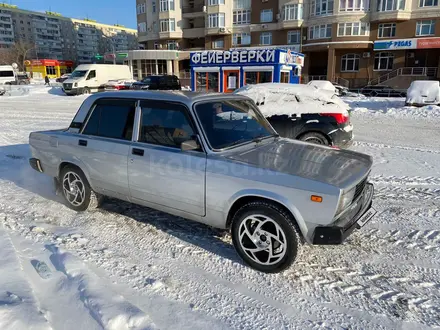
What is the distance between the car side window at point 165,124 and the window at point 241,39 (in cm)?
4646

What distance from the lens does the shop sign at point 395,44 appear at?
119ft

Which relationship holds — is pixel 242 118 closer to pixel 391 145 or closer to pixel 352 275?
pixel 352 275

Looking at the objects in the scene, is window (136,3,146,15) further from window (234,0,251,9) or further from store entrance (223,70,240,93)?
store entrance (223,70,240,93)

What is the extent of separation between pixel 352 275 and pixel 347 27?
4064cm

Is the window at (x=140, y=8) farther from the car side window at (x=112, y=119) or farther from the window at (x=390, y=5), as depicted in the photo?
the car side window at (x=112, y=119)

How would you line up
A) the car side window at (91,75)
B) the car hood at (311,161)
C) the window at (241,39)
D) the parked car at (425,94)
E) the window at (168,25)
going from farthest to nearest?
the window at (168,25) → the window at (241,39) → the car side window at (91,75) → the parked car at (425,94) → the car hood at (311,161)

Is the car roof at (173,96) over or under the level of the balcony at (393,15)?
under

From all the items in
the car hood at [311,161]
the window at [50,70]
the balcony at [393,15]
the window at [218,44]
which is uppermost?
the balcony at [393,15]

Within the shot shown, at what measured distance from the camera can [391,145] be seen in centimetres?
905

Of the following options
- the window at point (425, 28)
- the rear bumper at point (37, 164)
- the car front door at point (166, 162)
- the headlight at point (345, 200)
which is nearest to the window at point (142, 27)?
the window at point (425, 28)

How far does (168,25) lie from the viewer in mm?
51719

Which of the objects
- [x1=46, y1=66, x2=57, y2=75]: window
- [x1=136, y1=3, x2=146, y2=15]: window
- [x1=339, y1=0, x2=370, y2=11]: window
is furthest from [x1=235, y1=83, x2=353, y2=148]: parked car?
[x1=46, y1=66, x2=57, y2=75]: window

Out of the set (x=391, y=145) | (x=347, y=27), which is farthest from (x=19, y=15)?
(x=391, y=145)

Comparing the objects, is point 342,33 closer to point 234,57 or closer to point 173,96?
point 234,57
